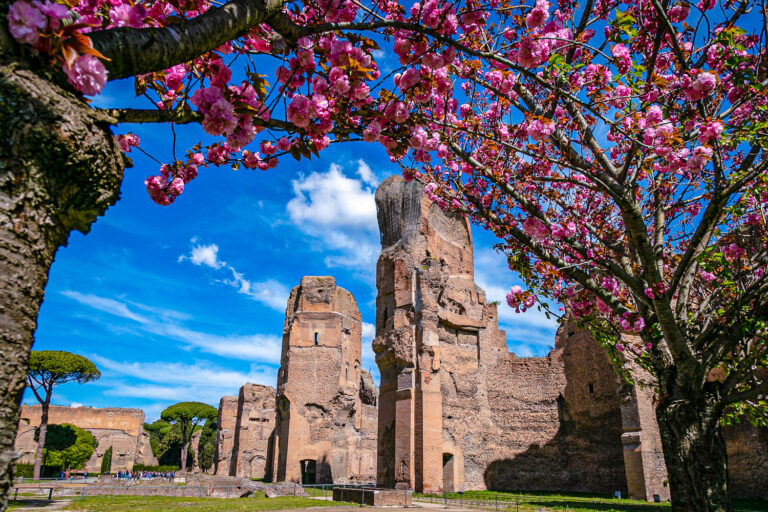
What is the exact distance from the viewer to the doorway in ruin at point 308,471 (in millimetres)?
26828

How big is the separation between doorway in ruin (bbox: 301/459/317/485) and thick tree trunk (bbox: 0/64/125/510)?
1076 inches

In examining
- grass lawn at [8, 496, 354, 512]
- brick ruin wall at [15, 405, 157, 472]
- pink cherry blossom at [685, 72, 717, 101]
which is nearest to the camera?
pink cherry blossom at [685, 72, 717, 101]

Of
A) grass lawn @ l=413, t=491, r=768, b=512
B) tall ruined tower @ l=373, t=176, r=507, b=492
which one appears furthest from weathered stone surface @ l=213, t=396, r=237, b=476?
grass lawn @ l=413, t=491, r=768, b=512

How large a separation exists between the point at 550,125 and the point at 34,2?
4.58 m

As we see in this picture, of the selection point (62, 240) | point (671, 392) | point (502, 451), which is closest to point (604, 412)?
point (502, 451)

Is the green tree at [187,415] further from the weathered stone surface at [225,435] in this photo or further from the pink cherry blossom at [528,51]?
the pink cherry blossom at [528,51]

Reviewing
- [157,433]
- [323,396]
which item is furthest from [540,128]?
[157,433]

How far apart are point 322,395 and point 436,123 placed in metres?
25.7

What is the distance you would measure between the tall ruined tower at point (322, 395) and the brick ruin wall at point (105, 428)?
29922 mm

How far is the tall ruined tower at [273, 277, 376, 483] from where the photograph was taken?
1055 inches

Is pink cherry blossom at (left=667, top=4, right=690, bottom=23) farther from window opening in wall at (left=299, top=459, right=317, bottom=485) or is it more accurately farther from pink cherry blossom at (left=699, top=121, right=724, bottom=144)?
window opening in wall at (left=299, top=459, right=317, bottom=485)

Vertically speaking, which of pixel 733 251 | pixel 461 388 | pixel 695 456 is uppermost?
pixel 733 251

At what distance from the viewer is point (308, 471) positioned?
27.2 m

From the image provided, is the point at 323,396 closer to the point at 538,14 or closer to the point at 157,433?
the point at 538,14
